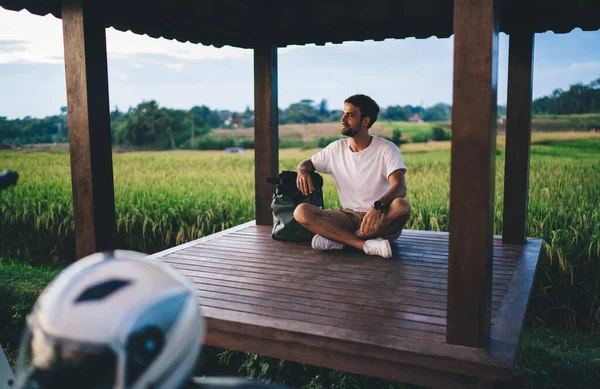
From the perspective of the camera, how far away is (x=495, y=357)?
2.20 metres

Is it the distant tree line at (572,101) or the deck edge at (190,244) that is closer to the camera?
the deck edge at (190,244)

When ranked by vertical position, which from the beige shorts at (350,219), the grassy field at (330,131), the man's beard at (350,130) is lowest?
the beige shorts at (350,219)

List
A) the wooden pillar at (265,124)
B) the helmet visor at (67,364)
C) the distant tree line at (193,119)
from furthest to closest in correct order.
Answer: the distant tree line at (193,119), the wooden pillar at (265,124), the helmet visor at (67,364)

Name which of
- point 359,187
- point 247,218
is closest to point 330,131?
point 247,218

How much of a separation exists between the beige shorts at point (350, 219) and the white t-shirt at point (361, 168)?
58 mm

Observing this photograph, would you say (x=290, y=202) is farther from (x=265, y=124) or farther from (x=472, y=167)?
(x=472, y=167)

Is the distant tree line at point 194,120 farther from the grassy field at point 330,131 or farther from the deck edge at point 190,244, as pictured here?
the deck edge at point 190,244

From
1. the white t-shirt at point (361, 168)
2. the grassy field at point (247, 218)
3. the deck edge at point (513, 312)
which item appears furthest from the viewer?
the grassy field at point (247, 218)

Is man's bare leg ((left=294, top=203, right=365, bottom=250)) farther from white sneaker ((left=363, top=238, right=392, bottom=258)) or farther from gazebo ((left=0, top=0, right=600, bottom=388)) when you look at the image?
gazebo ((left=0, top=0, right=600, bottom=388))

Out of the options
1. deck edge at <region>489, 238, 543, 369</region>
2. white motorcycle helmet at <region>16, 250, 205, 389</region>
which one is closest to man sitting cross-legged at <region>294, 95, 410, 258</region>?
deck edge at <region>489, 238, 543, 369</region>

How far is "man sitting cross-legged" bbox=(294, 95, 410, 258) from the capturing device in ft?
12.7

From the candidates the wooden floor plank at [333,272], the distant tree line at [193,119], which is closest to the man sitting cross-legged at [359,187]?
the wooden floor plank at [333,272]

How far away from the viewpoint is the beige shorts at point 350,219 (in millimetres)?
4066

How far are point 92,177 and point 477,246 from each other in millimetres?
2068
